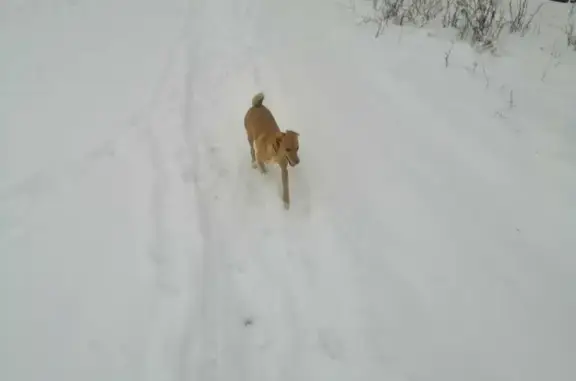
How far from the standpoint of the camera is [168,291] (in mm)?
2783

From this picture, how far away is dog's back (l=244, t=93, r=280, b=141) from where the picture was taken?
3.36m

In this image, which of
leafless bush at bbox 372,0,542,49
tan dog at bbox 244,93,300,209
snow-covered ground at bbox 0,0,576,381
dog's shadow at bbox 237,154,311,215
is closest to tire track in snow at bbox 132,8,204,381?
snow-covered ground at bbox 0,0,576,381

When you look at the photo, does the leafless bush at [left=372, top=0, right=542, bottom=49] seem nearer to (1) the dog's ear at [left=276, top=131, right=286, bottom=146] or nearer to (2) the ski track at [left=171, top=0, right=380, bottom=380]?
(2) the ski track at [left=171, top=0, right=380, bottom=380]

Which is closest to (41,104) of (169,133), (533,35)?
(169,133)

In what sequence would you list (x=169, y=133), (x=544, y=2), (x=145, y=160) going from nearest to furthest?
(x=145, y=160) → (x=169, y=133) → (x=544, y=2)

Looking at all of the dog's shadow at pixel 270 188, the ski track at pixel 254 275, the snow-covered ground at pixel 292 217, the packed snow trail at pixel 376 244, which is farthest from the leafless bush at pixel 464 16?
the dog's shadow at pixel 270 188

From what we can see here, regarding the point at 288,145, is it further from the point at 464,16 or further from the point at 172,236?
the point at 464,16

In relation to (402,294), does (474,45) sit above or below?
above

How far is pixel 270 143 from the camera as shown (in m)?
3.25

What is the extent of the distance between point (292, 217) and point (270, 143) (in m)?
0.56

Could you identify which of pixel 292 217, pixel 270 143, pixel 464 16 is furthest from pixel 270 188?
pixel 464 16

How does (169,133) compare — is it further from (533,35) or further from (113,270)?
(533,35)

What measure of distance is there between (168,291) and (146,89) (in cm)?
272

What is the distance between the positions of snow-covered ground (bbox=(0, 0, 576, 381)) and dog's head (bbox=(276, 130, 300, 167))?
0.47 m
